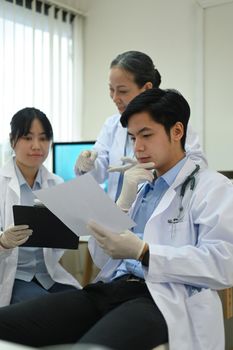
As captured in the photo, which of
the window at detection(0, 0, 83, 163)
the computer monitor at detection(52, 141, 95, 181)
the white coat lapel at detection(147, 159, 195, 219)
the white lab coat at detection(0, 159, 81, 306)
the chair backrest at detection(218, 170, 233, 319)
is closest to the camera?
the white coat lapel at detection(147, 159, 195, 219)

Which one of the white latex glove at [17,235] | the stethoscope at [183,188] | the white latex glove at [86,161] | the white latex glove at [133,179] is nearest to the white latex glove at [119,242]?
the stethoscope at [183,188]

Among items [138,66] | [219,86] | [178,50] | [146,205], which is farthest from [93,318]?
[178,50]

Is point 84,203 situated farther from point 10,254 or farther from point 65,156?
point 65,156

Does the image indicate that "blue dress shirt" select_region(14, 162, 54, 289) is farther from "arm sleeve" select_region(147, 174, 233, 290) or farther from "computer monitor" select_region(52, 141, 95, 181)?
"computer monitor" select_region(52, 141, 95, 181)

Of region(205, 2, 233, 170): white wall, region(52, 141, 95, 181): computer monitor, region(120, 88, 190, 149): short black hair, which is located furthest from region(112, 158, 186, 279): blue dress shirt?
region(205, 2, 233, 170): white wall

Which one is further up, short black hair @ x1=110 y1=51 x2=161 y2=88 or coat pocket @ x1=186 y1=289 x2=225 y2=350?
short black hair @ x1=110 y1=51 x2=161 y2=88

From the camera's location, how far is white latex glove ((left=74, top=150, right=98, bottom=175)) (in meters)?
1.84

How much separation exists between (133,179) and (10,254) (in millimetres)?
579

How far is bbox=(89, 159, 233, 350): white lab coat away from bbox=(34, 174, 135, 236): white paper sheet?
121 mm

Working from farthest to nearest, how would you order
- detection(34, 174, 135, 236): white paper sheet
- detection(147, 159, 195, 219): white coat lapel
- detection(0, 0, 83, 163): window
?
detection(0, 0, 83, 163): window
detection(147, 159, 195, 219): white coat lapel
detection(34, 174, 135, 236): white paper sheet

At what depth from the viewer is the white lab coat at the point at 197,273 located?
1.11m

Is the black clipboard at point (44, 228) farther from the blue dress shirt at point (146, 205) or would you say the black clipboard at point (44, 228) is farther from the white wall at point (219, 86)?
the white wall at point (219, 86)

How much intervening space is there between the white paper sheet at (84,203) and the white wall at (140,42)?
1997mm

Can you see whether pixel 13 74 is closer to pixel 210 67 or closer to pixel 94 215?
pixel 210 67
